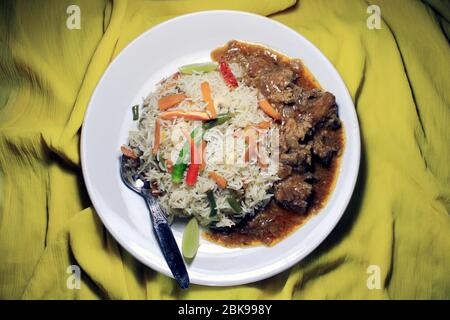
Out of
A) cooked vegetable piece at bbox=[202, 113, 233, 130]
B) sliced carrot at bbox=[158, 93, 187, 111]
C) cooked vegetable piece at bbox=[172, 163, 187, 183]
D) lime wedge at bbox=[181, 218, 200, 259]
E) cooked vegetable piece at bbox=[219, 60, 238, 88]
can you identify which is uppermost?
cooked vegetable piece at bbox=[219, 60, 238, 88]

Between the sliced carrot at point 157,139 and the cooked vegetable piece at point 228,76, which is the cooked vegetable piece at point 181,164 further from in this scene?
the cooked vegetable piece at point 228,76

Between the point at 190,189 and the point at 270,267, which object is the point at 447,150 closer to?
the point at 270,267

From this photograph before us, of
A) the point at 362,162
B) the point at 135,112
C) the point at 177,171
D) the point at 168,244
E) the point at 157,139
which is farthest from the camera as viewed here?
the point at 135,112

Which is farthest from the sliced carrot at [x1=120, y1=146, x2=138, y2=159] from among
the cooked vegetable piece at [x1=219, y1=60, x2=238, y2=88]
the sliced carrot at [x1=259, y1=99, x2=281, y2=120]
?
the sliced carrot at [x1=259, y1=99, x2=281, y2=120]

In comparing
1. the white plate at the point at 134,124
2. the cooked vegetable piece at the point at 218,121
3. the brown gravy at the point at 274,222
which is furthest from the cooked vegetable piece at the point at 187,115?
the brown gravy at the point at 274,222

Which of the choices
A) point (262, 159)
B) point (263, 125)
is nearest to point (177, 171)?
point (262, 159)

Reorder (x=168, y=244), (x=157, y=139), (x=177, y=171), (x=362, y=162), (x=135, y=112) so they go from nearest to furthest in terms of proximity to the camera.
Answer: (x=168, y=244), (x=177, y=171), (x=157, y=139), (x=362, y=162), (x=135, y=112)

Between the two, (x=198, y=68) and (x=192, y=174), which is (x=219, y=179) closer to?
(x=192, y=174)

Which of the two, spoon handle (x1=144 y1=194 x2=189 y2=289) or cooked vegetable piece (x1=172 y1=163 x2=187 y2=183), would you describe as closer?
spoon handle (x1=144 y1=194 x2=189 y2=289)

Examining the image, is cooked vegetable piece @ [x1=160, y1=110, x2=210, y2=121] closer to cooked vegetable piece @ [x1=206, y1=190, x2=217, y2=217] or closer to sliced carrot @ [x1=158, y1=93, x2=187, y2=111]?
sliced carrot @ [x1=158, y1=93, x2=187, y2=111]
